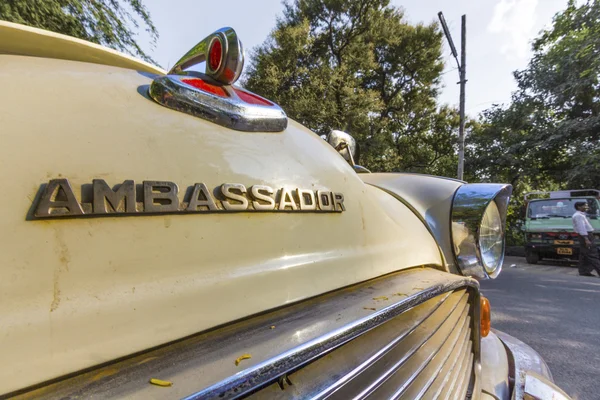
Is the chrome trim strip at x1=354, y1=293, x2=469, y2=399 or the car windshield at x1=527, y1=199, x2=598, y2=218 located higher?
the car windshield at x1=527, y1=199, x2=598, y2=218

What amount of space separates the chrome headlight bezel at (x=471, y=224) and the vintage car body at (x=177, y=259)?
0.32 metres

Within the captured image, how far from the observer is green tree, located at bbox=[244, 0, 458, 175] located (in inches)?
459

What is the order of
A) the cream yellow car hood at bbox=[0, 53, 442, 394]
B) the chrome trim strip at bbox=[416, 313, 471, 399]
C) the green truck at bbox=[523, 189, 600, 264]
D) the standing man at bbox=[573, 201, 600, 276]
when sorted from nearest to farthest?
1. the cream yellow car hood at bbox=[0, 53, 442, 394]
2. the chrome trim strip at bbox=[416, 313, 471, 399]
3. the standing man at bbox=[573, 201, 600, 276]
4. the green truck at bbox=[523, 189, 600, 264]

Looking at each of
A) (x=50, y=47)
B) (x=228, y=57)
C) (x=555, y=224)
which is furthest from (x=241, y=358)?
(x=555, y=224)

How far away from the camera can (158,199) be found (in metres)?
0.57

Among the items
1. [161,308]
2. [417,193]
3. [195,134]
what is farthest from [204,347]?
[417,193]

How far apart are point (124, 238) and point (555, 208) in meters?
11.9

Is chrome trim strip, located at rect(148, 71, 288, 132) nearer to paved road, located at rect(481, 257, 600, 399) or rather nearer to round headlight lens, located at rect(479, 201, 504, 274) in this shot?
round headlight lens, located at rect(479, 201, 504, 274)

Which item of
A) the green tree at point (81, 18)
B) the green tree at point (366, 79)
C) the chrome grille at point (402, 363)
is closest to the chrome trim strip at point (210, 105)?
the chrome grille at point (402, 363)

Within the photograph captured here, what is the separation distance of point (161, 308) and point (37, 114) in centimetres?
37

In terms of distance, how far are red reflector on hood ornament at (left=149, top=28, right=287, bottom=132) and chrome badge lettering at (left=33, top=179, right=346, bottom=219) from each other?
179 mm

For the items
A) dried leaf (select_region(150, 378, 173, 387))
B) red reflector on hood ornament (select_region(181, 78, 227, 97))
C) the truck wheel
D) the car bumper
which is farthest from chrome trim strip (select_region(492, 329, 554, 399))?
the truck wheel

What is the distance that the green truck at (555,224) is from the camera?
8.87 m

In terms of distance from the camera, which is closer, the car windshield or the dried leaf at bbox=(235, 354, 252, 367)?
the dried leaf at bbox=(235, 354, 252, 367)
